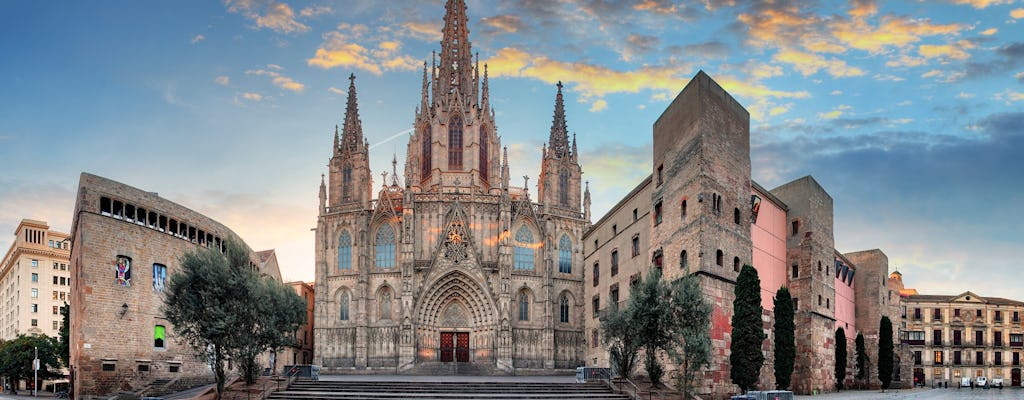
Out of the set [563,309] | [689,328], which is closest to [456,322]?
[563,309]

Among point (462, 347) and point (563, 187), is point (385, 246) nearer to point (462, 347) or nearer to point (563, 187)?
point (462, 347)

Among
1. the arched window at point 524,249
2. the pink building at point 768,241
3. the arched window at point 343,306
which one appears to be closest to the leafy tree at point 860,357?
the pink building at point 768,241

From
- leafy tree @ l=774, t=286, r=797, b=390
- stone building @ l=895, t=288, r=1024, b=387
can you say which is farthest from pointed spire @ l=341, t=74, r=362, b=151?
stone building @ l=895, t=288, r=1024, b=387

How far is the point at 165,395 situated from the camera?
39656 mm

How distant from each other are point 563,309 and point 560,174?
38.2 ft

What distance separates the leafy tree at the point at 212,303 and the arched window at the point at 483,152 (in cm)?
3686

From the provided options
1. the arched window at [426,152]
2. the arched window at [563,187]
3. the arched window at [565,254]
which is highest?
the arched window at [426,152]

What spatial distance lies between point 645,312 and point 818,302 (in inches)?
675

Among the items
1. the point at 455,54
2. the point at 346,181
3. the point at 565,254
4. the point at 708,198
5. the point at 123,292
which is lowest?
the point at 123,292

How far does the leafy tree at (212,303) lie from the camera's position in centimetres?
3232

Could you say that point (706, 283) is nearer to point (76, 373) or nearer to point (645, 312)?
point (645, 312)

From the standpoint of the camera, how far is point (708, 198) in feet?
117

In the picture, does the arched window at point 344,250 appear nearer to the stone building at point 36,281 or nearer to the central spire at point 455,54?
the central spire at point 455,54

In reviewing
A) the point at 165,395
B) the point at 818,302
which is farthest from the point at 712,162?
the point at 165,395
